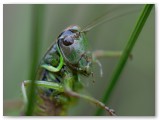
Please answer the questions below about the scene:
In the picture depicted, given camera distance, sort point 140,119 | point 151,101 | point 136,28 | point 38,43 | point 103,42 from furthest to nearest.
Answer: point 103,42
point 151,101
point 140,119
point 136,28
point 38,43

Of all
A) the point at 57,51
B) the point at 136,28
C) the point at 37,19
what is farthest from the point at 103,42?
the point at 37,19

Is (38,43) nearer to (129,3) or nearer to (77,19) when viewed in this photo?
(129,3)

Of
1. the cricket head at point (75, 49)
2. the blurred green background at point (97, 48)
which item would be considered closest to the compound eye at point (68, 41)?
the cricket head at point (75, 49)

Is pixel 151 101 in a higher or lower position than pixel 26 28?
lower

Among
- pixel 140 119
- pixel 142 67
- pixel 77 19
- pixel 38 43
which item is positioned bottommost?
pixel 140 119

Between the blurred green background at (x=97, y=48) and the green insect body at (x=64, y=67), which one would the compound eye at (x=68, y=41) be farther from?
the blurred green background at (x=97, y=48)

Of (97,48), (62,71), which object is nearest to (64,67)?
(62,71)

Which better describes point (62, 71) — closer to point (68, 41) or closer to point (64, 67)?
point (64, 67)

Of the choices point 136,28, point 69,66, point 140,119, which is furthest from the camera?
point 140,119
